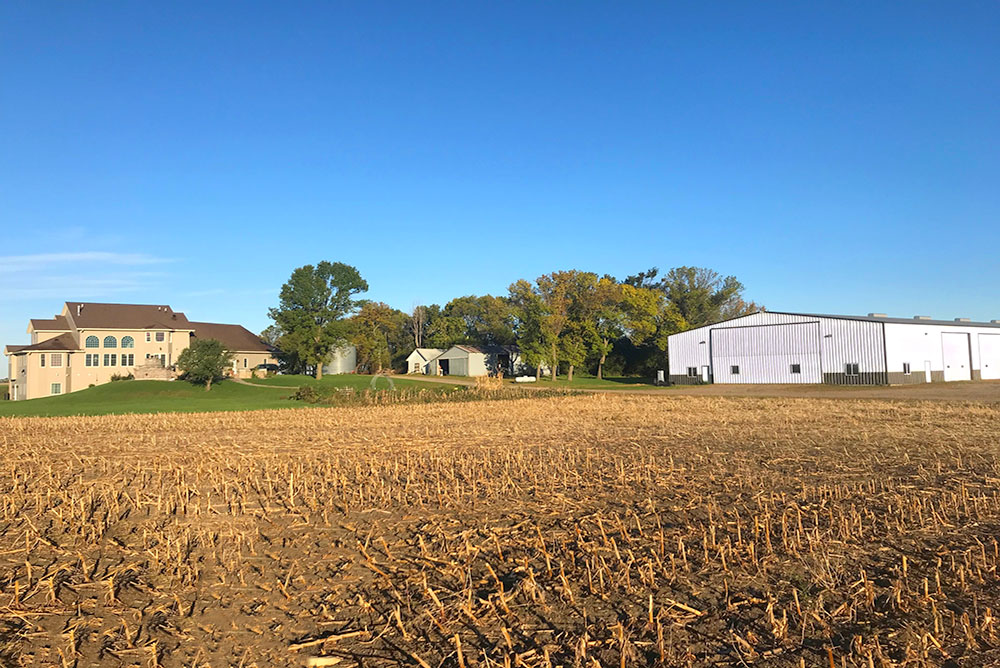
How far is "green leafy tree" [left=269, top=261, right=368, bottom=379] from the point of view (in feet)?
279

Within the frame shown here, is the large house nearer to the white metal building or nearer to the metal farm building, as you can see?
the white metal building

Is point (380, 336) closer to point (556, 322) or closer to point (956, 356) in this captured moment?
point (556, 322)

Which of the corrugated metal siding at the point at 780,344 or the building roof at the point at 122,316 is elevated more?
the building roof at the point at 122,316

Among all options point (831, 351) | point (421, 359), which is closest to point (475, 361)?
point (421, 359)

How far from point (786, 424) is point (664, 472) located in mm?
11620

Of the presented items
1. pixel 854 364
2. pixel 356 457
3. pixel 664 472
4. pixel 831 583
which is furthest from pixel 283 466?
pixel 854 364

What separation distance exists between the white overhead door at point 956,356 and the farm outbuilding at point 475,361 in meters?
53.6

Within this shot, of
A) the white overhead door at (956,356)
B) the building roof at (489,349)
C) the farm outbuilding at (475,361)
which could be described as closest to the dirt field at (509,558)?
the white overhead door at (956,356)

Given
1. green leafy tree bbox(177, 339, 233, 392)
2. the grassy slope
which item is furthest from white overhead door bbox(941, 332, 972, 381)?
green leafy tree bbox(177, 339, 233, 392)

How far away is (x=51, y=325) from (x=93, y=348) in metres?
6.67

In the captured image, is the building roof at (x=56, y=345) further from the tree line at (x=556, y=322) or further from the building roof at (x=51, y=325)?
the tree line at (x=556, y=322)

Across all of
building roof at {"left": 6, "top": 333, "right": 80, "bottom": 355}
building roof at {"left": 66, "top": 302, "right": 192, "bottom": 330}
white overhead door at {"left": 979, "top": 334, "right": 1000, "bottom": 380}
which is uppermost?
building roof at {"left": 66, "top": 302, "right": 192, "bottom": 330}

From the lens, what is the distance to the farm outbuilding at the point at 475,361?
97.0 m

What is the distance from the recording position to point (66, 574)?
767cm
